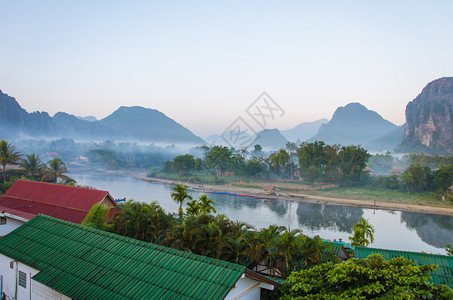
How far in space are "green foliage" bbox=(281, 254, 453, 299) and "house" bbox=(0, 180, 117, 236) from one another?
35.7ft

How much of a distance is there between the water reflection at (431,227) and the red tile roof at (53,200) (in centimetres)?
2574

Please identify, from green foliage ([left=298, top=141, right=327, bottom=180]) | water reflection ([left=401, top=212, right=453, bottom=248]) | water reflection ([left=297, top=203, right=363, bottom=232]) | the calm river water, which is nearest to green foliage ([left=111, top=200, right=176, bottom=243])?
the calm river water

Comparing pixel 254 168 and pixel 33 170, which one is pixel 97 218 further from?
pixel 254 168

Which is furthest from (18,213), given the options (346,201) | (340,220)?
(346,201)

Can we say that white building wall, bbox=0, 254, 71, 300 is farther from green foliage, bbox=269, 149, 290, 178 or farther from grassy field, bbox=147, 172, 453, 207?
green foliage, bbox=269, 149, 290, 178

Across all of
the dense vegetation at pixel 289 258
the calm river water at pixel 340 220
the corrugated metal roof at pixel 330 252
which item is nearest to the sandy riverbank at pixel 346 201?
the calm river water at pixel 340 220

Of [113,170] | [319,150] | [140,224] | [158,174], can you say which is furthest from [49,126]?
[140,224]

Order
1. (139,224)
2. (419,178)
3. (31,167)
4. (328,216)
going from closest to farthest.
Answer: (139,224), (31,167), (328,216), (419,178)

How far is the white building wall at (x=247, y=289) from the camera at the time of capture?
550 centimetres

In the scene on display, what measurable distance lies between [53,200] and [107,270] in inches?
443

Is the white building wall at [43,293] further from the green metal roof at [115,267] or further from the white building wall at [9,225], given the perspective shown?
the white building wall at [9,225]

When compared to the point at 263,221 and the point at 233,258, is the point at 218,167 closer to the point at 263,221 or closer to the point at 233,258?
the point at 263,221

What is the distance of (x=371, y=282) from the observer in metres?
4.81

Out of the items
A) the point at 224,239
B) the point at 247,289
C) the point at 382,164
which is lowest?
the point at 382,164
